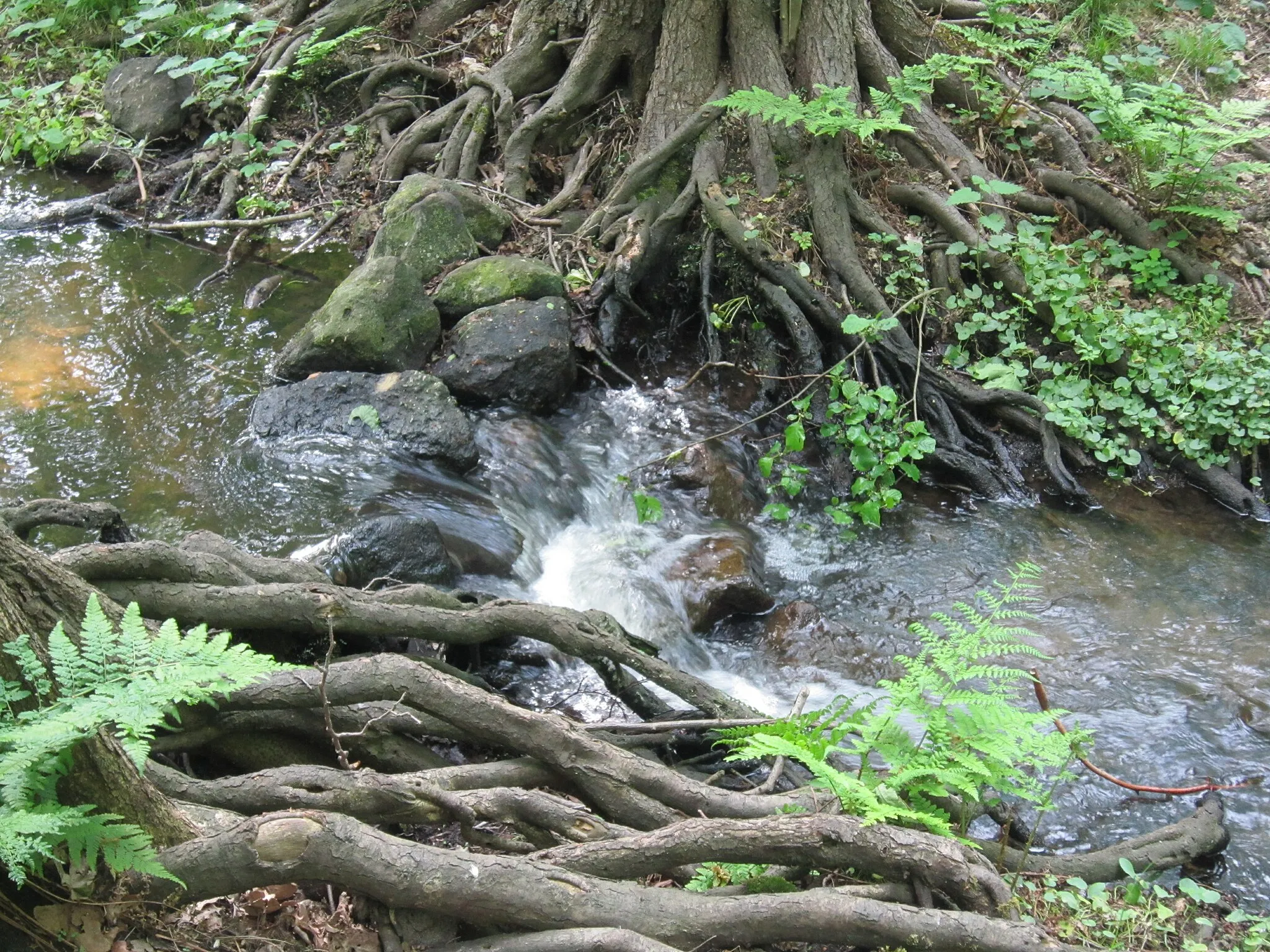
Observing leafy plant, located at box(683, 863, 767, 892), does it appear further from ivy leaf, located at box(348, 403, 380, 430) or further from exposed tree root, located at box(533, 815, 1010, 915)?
ivy leaf, located at box(348, 403, 380, 430)

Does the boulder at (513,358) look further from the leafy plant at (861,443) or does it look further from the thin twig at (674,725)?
the thin twig at (674,725)

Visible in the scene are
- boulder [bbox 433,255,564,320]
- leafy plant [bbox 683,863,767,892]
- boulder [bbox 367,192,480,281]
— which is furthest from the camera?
boulder [bbox 367,192,480,281]

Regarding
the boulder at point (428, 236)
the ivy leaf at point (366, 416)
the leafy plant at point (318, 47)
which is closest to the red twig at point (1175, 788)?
the ivy leaf at point (366, 416)

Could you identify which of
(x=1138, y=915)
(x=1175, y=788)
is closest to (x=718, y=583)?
(x=1175, y=788)

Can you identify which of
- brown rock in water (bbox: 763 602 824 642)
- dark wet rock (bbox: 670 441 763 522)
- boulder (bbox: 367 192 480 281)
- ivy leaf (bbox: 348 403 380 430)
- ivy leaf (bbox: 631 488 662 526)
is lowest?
brown rock in water (bbox: 763 602 824 642)

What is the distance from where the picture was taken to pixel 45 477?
579 cm

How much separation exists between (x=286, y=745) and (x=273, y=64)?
8300 mm

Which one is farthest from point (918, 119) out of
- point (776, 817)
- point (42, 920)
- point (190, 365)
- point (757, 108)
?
point (42, 920)

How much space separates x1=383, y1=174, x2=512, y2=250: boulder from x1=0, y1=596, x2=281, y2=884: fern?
5827mm

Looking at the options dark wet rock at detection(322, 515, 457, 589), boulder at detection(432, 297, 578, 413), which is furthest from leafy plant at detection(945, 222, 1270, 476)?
dark wet rock at detection(322, 515, 457, 589)

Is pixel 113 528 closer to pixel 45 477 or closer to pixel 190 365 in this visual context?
pixel 45 477

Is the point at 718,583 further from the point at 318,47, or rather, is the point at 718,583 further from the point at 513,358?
the point at 318,47

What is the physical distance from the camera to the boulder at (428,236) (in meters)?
7.29

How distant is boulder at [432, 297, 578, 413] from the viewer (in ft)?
21.6
